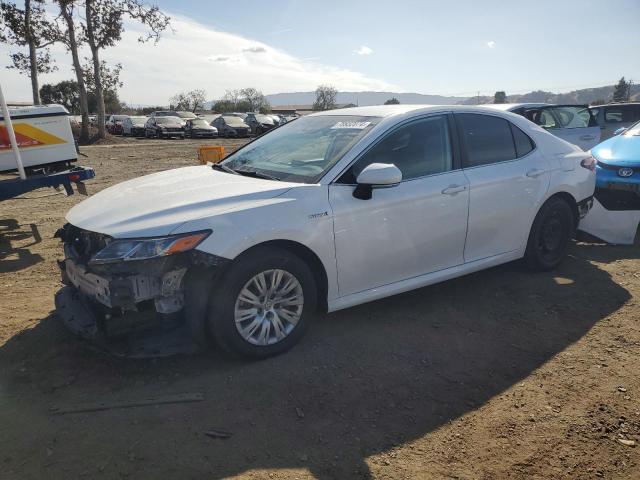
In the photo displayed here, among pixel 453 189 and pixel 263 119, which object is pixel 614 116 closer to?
pixel 453 189

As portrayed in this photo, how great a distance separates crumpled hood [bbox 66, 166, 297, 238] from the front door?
1.78ft

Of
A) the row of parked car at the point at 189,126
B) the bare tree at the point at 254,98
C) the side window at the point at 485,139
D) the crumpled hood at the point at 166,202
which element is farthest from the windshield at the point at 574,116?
the bare tree at the point at 254,98

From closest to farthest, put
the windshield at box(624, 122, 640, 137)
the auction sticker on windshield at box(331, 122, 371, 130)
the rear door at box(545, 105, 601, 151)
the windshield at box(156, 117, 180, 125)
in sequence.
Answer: the auction sticker on windshield at box(331, 122, 371, 130) → the windshield at box(624, 122, 640, 137) → the rear door at box(545, 105, 601, 151) → the windshield at box(156, 117, 180, 125)

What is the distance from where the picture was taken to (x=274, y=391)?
119 inches

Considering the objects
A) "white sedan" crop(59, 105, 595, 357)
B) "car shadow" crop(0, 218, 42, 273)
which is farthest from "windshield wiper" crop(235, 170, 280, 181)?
"car shadow" crop(0, 218, 42, 273)

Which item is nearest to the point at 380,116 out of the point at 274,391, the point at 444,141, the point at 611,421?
the point at 444,141

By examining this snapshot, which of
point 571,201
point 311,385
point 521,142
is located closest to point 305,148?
point 311,385

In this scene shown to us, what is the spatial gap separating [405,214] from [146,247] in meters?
1.83

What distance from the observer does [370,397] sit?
298 cm

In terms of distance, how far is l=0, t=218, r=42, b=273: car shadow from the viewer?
5.41m

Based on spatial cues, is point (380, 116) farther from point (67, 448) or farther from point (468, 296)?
point (67, 448)

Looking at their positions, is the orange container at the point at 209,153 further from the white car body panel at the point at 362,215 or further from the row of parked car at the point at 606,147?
the row of parked car at the point at 606,147

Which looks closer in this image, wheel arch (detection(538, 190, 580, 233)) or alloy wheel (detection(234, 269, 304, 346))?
alloy wheel (detection(234, 269, 304, 346))

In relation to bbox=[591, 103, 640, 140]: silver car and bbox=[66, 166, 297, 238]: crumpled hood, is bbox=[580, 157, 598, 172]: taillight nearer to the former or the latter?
bbox=[66, 166, 297, 238]: crumpled hood
